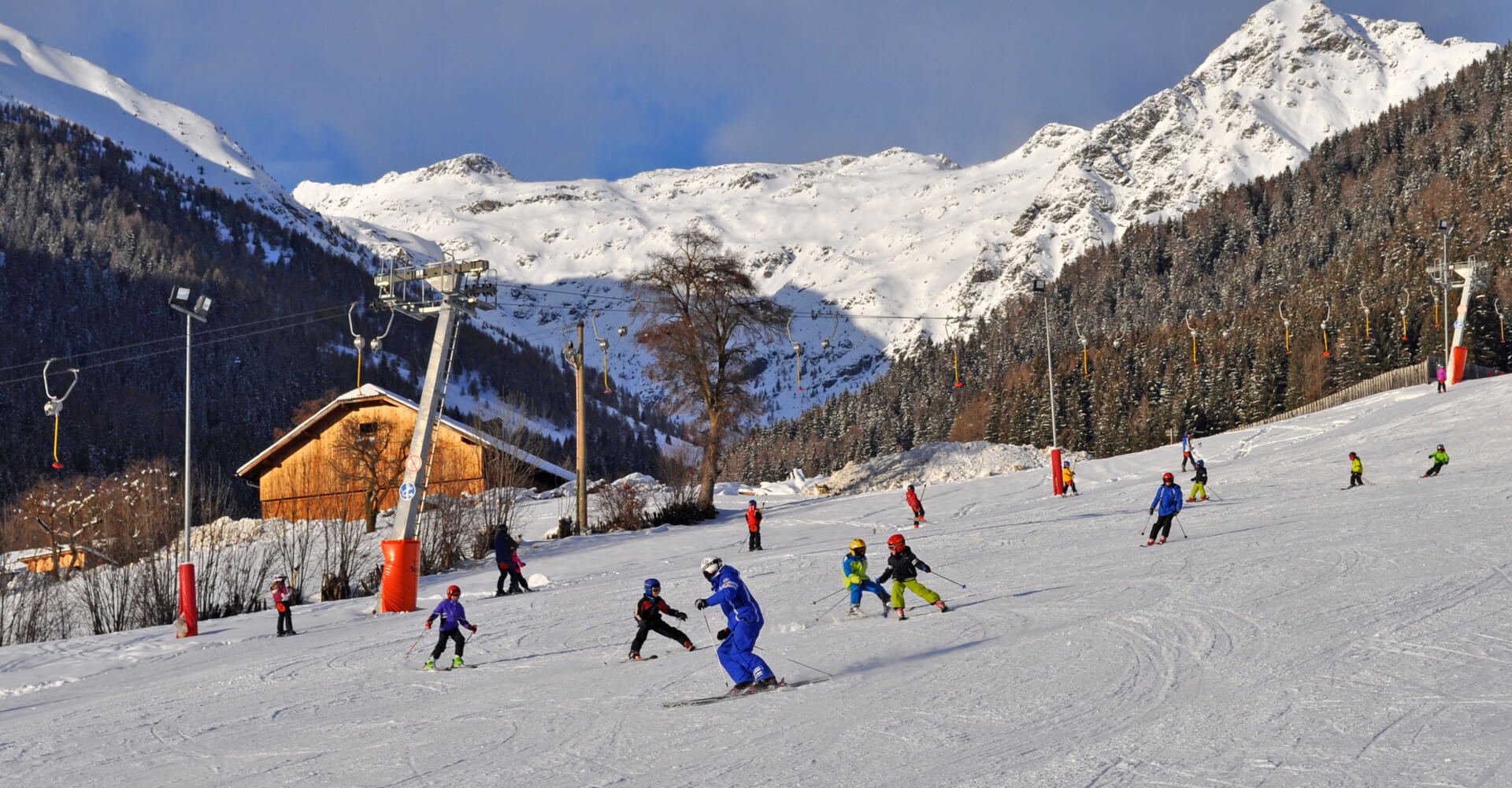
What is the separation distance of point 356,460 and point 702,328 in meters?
15.9

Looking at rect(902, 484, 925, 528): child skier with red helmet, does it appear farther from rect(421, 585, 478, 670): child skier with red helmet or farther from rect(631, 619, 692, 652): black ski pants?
rect(421, 585, 478, 670): child skier with red helmet

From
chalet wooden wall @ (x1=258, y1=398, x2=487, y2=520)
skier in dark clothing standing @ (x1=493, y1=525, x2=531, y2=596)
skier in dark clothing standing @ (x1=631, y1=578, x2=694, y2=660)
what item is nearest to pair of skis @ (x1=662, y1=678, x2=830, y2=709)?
skier in dark clothing standing @ (x1=631, y1=578, x2=694, y2=660)

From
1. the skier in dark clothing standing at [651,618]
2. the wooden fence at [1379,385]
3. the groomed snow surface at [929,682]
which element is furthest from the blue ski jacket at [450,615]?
the wooden fence at [1379,385]

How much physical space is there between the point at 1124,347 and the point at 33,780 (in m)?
118

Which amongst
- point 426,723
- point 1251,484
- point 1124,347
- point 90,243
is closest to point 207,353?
point 90,243

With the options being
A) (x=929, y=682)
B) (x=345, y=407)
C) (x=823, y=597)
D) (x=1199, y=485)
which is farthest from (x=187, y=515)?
(x=345, y=407)

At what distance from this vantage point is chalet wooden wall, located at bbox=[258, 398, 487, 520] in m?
50.2

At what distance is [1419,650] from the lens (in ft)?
38.5

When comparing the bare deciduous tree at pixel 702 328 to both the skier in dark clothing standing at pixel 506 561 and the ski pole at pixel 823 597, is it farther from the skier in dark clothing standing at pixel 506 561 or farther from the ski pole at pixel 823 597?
the ski pole at pixel 823 597

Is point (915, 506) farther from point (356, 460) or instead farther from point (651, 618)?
point (356, 460)

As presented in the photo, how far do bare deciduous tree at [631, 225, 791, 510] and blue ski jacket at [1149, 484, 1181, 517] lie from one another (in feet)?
78.5

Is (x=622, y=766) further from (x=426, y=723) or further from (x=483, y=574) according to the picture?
(x=483, y=574)

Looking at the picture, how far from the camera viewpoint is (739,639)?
12.2 metres

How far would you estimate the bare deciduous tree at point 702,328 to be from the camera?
46.0 meters
